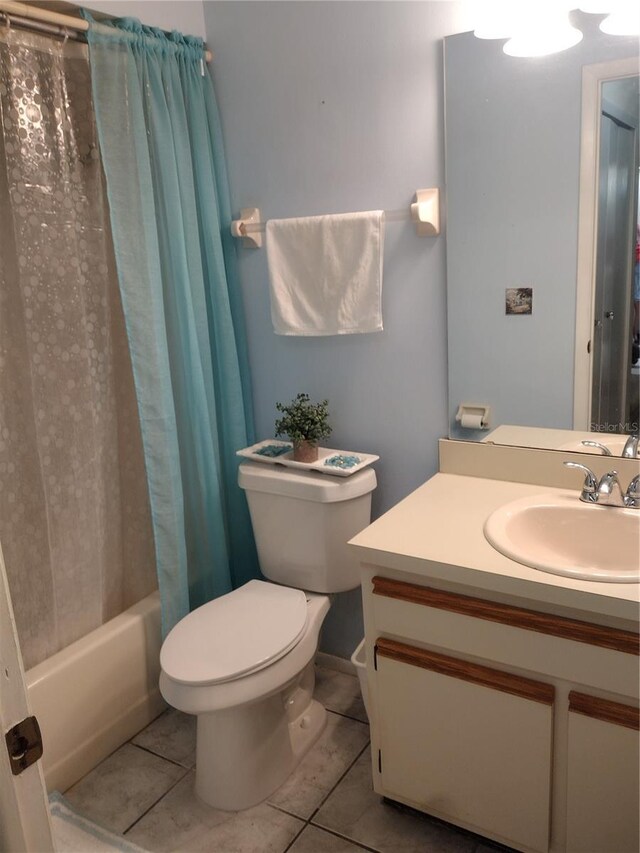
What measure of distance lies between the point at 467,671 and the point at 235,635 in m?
0.64

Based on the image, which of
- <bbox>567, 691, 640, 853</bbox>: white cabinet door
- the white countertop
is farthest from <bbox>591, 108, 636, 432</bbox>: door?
<bbox>567, 691, 640, 853</bbox>: white cabinet door

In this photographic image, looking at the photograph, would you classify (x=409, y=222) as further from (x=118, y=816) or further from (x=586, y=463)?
(x=118, y=816)

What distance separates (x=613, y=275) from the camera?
1579 mm

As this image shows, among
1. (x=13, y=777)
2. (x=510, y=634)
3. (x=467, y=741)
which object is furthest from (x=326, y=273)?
(x=13, y=777)

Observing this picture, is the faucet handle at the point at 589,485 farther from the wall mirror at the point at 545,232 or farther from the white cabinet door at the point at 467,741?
the white cabinet door at the point at 467,741

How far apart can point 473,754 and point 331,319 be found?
1.20m

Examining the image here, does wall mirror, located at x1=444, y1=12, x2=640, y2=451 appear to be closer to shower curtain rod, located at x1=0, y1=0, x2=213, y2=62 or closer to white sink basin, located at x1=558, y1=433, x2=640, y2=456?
white sink basin, located at x1=558, y1=433, x2=640, y2=456

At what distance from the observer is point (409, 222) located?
1.86 meters

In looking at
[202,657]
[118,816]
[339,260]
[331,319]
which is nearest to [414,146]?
[339,260]

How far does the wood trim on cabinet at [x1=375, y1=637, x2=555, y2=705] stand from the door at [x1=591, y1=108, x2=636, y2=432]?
666mm

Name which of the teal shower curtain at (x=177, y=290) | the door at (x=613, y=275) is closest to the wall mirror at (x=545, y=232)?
the door at (x=613, y=275)

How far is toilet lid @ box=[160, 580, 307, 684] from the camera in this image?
1.67m

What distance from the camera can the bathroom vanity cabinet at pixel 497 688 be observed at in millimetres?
1280

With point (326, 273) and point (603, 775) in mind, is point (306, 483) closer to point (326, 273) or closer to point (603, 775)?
point (326, 273)
